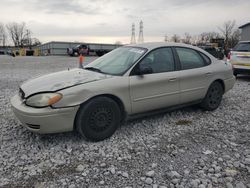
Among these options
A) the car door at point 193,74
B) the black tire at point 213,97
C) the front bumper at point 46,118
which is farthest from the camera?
the black tire at point 213,97

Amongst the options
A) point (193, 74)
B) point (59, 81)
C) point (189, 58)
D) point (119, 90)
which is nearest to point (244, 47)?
point (189, 58)

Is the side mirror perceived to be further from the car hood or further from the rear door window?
the rear door window

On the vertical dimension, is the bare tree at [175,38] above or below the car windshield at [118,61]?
above

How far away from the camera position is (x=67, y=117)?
284cm

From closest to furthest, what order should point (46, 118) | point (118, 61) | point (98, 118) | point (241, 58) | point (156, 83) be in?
point (46, 118)
point (98, 118)
point (156, 83)
point (118, 61)
point (241, 58)

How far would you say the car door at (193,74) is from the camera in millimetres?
3887

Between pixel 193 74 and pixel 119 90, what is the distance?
5.38 feet

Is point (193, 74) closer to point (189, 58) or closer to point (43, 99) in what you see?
point (189, 58)

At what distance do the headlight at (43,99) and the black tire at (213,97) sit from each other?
9.73 ft

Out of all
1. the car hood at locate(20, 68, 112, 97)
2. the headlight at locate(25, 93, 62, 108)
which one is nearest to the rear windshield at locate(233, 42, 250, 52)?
the car hood at locate(20, 68, 112, 97)

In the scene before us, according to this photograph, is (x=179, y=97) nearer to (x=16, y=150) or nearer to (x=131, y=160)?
(x=131, y=160)

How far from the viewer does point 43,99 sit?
2.79 metres

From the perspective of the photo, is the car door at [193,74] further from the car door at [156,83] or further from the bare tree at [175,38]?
the bare tree at [175,38]

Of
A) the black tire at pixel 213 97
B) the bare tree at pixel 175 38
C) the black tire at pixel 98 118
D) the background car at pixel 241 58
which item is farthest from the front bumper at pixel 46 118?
the bare tree at pixel 175 38
